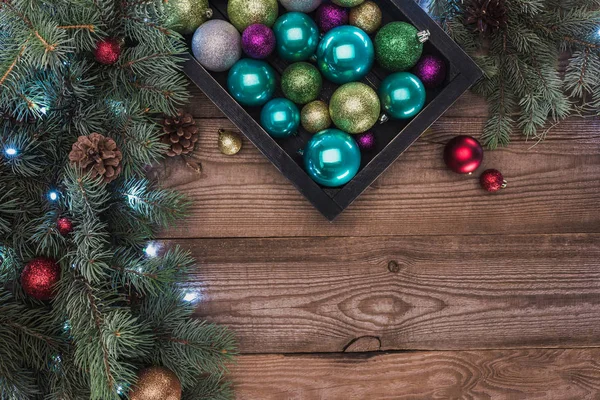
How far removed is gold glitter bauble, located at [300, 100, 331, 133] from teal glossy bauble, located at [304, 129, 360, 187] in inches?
0.8

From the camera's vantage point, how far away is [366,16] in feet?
2.84

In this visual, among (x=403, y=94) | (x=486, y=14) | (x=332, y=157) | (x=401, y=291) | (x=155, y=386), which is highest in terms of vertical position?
(x=486, y=14)

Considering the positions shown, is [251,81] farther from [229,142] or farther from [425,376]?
[425,376]

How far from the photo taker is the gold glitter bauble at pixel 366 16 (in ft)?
2.84

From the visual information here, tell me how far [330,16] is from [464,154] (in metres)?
0.36

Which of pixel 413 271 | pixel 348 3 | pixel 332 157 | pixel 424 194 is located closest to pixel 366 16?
pixel 348 3

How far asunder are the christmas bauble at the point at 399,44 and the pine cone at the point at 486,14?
14 centimetres

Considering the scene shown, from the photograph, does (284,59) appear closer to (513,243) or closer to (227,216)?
(227,216)

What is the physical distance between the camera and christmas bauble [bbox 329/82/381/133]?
842 mm

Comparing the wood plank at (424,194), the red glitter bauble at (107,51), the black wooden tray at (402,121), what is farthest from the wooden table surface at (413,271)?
the red glitter bauble at (107,51)

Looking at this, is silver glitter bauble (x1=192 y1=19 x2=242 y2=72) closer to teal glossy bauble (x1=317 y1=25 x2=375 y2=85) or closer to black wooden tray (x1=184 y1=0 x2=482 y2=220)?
black wooden tray (x1=184 y1=0 x2=482 y2=220)

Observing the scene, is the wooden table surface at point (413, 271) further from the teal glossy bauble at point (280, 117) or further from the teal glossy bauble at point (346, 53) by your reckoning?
the teal glossy bauble at point (346, 53)

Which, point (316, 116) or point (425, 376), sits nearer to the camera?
point (316, 116)

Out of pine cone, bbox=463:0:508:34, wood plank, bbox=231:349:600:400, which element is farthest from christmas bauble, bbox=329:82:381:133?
wood plank, bbox=231:349:600:400
